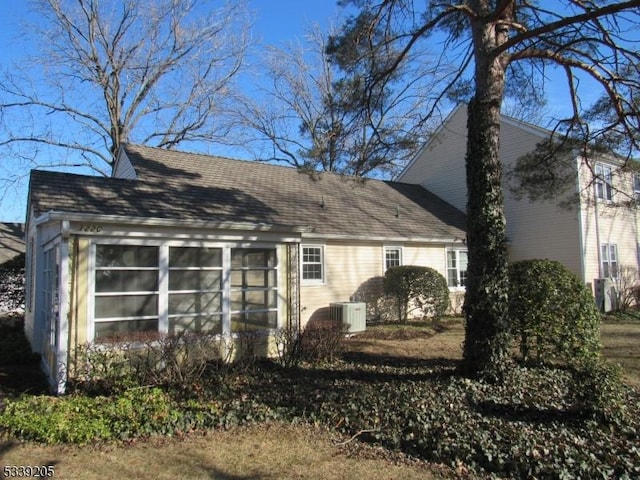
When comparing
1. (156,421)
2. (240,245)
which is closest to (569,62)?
(240,245)

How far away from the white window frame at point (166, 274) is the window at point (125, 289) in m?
0.10

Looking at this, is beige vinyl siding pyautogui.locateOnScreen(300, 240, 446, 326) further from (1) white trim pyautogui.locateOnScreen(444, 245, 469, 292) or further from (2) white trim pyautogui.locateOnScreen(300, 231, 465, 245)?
(1) white trim pyautogui.locateOnScreen(444, 245, 469, 292)

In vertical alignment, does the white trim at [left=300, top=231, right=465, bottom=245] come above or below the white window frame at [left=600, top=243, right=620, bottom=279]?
above

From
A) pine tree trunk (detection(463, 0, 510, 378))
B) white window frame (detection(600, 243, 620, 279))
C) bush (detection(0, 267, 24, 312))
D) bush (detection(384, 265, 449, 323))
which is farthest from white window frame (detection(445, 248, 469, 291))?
bush (detection(0, 267, 24, 312))

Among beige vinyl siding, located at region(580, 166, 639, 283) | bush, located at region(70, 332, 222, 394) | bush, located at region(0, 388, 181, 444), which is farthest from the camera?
beige vinyl siding, located at region(580, 166, 639, 283)

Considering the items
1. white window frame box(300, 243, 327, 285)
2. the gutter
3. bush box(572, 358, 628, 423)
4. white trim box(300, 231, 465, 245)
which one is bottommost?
bush box(572, 358, 628, 423)

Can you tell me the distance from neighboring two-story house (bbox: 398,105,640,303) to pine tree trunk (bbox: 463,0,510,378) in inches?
373

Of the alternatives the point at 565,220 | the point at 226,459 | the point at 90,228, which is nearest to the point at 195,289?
the point at 90,228

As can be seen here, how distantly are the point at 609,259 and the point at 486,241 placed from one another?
15557 mm

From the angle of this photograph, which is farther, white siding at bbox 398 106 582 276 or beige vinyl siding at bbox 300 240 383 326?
white siding at bbox 398 106 582 276

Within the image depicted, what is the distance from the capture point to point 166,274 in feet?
28.5

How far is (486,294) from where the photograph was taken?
7645 millimetres

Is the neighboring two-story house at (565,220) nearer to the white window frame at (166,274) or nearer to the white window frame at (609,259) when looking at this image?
the white window frame at (609,259)

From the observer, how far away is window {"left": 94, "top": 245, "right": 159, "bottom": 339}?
8125 mm
